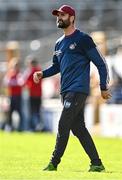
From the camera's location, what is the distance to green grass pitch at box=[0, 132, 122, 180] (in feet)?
35.4

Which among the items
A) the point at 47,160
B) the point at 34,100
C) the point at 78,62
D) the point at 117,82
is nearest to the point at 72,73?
the point at 78,62

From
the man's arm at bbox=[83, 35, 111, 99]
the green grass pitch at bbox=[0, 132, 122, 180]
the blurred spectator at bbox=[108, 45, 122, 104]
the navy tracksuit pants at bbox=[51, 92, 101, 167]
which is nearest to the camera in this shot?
the green grass pitch at bbox=[0, 132, 122, 180]

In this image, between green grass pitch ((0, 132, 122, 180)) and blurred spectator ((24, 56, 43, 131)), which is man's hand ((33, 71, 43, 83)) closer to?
green grass pitch ((0, 132, 122, 180))

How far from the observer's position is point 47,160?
14.2 metres

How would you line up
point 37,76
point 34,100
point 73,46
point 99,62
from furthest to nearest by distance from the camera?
point 34,100
point 37,76
point 73,46
point 99,62

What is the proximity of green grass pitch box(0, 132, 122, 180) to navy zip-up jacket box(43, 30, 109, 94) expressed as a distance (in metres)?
1.22

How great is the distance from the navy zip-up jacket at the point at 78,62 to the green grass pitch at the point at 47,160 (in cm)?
122

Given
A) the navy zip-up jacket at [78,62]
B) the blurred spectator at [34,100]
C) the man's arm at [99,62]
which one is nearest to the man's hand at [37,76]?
the navy zip-up jacket at [78,62]

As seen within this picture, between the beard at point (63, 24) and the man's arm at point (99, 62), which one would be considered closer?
the man's arm at point (99, 62)

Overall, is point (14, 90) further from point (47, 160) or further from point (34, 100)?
point (47, 160)

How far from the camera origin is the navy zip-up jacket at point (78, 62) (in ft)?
37.6

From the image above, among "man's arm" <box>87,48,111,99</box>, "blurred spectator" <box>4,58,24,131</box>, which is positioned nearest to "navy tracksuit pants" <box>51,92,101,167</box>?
"man's arm" <box>87,48,111,99</box>

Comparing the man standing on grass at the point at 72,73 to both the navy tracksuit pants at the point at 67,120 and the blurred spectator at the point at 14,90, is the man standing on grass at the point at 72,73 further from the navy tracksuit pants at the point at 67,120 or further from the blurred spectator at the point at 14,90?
the blurred spectator at the point at 14,90

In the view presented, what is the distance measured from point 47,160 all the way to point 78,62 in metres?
3.07
